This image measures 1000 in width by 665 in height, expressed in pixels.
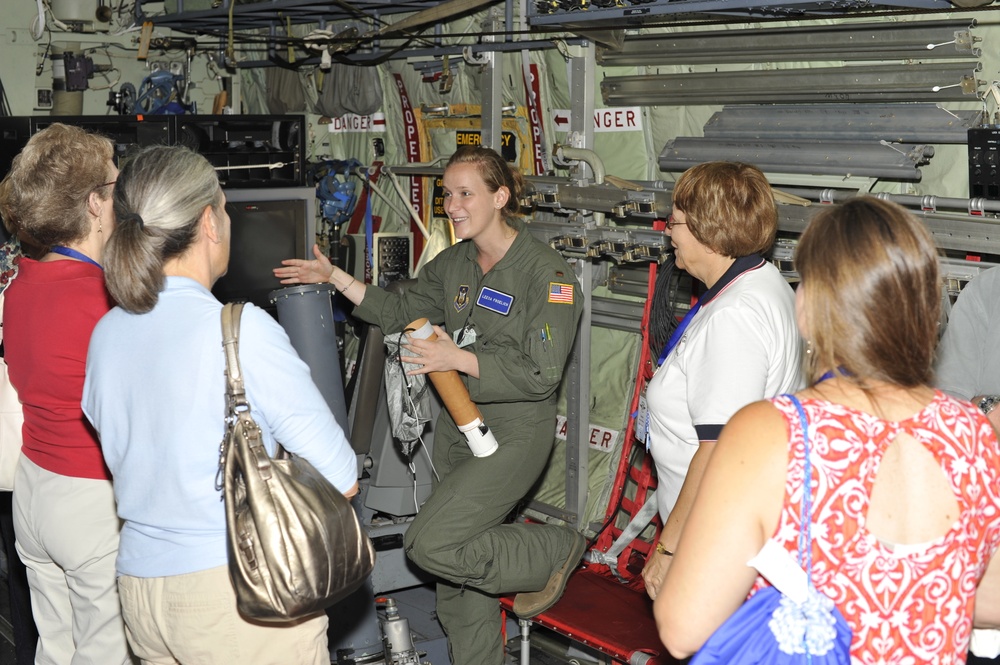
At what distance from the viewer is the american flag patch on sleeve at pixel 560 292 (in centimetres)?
359

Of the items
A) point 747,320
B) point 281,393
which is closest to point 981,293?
point 747,320

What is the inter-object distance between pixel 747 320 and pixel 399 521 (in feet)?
7.33

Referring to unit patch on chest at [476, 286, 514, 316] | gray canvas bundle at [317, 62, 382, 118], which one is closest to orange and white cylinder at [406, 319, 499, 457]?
unit patch on chest at [476, 286, 514, 316]

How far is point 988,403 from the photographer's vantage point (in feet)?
8.87

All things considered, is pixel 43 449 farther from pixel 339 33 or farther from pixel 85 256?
pixel 339 33

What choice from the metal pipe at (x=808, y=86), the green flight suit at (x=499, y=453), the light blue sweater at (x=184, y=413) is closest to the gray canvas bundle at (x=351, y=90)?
the metal pipe at (x=808, y=86)

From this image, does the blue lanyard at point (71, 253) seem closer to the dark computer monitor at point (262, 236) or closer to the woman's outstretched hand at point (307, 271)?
the woman's outstretched hand at point (307, 271)

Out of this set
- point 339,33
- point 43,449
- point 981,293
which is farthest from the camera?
point 339,33

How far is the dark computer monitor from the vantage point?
489cm

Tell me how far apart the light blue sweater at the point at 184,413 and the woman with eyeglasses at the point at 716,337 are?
923mm

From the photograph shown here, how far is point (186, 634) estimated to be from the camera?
2.02m

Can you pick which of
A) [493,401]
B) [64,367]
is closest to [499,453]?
[493,401]

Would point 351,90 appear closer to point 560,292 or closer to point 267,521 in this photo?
point 560,292

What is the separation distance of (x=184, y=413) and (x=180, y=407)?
1 centimetres
